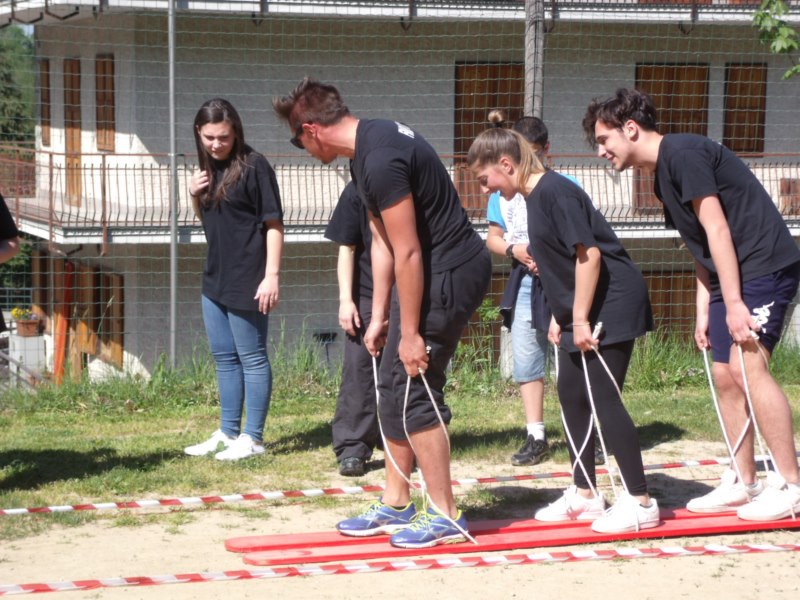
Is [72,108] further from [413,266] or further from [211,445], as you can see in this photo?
[413,266]

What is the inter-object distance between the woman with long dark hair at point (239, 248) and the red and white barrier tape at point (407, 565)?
1.84 meters

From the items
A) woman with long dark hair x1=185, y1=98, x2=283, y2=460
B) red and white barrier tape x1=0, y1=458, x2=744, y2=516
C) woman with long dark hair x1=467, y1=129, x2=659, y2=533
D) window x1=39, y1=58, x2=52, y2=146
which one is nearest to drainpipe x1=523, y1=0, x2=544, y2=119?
woman with long dark hair x1=185, y1=98, x2=283, y2=460

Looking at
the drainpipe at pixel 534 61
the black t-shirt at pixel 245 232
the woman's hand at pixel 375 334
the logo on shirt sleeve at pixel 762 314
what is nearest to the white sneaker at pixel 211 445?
the black t-shirt at pixel 245 232

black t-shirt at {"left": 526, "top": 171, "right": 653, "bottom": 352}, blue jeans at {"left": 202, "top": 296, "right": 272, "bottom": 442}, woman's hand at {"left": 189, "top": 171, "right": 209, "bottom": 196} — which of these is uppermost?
woman's hand at {"left": 189, "top": 171, "right": 209, "bottom": 196}

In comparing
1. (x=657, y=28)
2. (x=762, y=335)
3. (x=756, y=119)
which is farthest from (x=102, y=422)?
(x=756, y=119)

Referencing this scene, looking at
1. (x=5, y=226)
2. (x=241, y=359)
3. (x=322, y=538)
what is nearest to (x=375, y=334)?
(x=322, y=538)

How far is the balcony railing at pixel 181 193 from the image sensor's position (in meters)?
16.5

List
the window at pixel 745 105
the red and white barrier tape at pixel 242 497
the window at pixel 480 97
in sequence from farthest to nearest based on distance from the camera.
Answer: the window at pixel 745 105 → the window at pixel 480 97 → the red and white barrier tape at pixel 242 497

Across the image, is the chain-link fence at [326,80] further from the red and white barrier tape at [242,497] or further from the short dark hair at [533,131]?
the red and white barrier tape at [242,497]

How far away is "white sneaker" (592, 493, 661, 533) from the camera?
4746 mm

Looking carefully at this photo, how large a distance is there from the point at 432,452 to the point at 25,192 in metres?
15.1

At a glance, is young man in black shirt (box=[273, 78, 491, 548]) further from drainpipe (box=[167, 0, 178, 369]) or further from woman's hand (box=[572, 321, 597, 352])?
drainpipe (box=[167, 0, 178, 369])

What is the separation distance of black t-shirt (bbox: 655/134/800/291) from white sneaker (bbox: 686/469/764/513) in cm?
92

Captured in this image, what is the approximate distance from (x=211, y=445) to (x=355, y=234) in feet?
4.62
